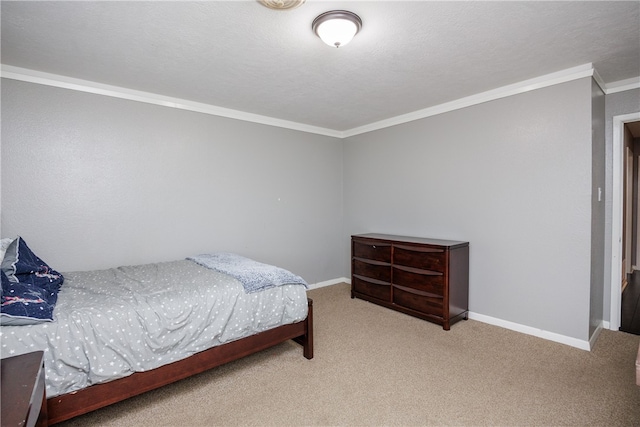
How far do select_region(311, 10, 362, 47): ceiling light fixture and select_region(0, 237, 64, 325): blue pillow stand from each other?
2228 millimetres

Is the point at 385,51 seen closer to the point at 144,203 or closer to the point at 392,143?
the point at 392,143

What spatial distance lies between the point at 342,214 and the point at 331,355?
8.76ft

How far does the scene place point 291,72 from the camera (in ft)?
8.97

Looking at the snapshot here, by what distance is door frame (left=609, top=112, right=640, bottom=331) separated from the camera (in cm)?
301

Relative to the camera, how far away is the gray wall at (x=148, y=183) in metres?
2.74

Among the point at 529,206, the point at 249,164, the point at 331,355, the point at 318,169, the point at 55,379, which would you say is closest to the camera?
the point at 55,379

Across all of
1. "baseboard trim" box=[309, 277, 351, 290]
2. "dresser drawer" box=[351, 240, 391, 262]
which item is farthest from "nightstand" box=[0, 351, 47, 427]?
"baseboard trim" box=[309, 277, 351, 290]

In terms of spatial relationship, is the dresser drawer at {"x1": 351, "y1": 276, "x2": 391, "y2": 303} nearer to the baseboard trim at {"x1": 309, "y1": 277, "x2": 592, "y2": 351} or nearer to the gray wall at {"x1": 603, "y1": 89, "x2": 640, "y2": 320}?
the baseboard trim at {"x1": 309, "y1": 277, "x2": 592, "y2": 351}

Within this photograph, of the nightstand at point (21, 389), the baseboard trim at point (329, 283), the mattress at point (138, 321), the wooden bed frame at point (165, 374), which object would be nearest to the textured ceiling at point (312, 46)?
the mattress at point (138, 321)

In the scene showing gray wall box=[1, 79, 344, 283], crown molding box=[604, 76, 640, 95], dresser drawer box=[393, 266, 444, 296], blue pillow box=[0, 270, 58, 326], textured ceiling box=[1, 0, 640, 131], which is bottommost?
dresser drawer box=[393, 266, 444, 296]

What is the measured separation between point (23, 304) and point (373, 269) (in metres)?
3.18

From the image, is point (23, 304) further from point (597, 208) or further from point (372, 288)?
point (597, 208)

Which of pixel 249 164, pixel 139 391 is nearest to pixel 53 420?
pixel 139 391

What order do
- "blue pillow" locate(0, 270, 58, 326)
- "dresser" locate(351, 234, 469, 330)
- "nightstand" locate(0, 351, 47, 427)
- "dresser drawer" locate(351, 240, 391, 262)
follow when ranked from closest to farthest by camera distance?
"nightstand" locate(0, 351, 47, 427) → "blue pillow" locate(0, 270, 58, 326) → "dresser" locate(351, 234, 469, 330) → "dresser drawer" locate(351, 240, 391, 262)
